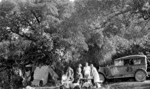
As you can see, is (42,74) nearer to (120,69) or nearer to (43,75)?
(43,75)

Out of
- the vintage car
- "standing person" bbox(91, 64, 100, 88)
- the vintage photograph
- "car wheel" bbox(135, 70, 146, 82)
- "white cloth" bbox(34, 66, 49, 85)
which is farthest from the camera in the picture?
"white cloth" bbox(34, 66, 49, 85)

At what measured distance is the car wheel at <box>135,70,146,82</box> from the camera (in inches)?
699

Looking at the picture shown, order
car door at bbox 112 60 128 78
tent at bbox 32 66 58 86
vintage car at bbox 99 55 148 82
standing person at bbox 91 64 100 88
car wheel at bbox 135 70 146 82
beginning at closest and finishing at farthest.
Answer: standing person at bbox 91 64 100 88 < car wheel at bbox 135 70 146 82 < vintage car at bbox 99 55 148 82 < car door at bbox 112 60 128 78 < tent at bbox 32 66 58 86

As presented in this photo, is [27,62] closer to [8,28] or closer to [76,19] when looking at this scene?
[8,28]

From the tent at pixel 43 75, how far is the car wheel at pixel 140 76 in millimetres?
8757

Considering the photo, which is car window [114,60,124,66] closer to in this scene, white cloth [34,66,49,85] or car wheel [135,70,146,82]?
car wheel [135,70,146,82]

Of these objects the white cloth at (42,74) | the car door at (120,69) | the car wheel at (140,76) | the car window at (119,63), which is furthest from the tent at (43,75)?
the car wheel at (140,76)

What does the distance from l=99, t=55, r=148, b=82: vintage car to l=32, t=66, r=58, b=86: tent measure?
6.54 metres

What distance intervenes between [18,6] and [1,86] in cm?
591

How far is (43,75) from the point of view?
79.0 ft

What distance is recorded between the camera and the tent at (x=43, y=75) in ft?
76.4

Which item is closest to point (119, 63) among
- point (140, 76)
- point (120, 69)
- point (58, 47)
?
point (120, 69)

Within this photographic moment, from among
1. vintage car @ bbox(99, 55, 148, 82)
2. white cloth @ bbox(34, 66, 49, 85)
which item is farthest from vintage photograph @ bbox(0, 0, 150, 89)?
white cloth @ bbox(34, 66, 49, 85)

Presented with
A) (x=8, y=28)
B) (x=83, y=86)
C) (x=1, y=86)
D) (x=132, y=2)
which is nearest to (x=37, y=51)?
(x=8, y=28)
